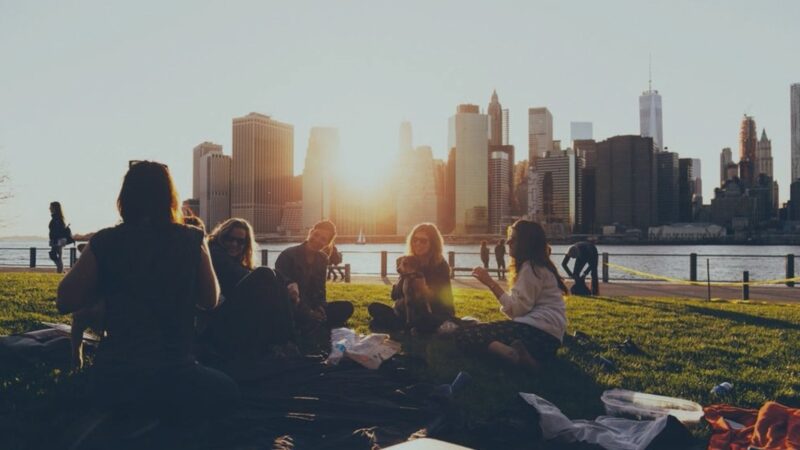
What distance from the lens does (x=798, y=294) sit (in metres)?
14.3

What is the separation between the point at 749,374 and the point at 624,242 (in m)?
136

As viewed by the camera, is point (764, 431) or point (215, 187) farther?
point (215, 187)

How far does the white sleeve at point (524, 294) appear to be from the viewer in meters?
5.43

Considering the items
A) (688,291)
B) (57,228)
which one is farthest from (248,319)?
(688,291)

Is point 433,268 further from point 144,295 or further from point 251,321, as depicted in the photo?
point 144,295

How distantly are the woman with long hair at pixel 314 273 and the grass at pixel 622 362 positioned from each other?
41 cm

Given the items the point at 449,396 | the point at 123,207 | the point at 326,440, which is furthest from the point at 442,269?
the point at 123,207

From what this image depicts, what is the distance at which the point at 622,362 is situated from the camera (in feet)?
19.1

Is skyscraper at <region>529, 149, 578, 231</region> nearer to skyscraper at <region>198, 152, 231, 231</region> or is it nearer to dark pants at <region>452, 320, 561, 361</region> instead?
skyscraper at <region>198, 152, 231, 231</region>

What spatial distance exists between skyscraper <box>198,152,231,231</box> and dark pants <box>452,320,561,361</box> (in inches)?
7344

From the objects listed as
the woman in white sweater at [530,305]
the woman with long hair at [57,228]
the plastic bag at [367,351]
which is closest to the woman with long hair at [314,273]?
the plastic bag at [367,351]

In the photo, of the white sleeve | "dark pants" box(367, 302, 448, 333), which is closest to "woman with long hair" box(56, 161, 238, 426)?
the white sleeve

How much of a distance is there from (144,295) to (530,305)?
137 inches

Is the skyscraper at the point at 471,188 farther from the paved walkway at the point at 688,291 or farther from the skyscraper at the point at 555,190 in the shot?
the paved walkway at the point at 688,291
